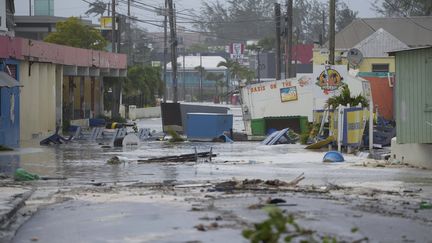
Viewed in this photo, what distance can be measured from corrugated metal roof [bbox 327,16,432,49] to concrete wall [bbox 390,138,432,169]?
35.9 metres

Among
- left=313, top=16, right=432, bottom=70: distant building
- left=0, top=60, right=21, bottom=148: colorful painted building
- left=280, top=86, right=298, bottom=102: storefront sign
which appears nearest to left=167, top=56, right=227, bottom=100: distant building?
left=313, top=16, right=432, bottom=70: distant building

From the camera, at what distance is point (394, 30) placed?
60.4 meters

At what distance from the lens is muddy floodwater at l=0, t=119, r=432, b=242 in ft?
34.4

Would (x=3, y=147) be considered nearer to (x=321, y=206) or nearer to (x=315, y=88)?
(x=315, y=88)

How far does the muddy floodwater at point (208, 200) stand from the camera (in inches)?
413

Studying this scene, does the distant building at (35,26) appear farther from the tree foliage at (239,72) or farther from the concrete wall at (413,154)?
the concrete wall at (413,154)

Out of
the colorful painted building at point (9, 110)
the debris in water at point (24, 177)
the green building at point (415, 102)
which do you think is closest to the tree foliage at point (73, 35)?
the colorful painted building at point (9, 110)

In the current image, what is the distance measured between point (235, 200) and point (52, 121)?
102 feet

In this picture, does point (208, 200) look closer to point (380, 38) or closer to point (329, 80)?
point (329, 80)

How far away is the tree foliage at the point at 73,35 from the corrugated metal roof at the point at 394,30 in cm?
1931

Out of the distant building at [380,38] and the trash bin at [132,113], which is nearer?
the distant building at [380,38]

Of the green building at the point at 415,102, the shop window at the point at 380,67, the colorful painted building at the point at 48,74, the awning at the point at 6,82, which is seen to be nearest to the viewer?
the green building at the point at 415,102

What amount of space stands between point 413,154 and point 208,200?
9643 millimetres

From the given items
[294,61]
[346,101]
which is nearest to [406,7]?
[294,61]
